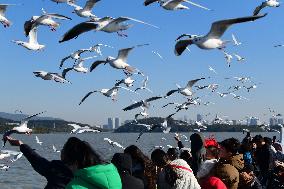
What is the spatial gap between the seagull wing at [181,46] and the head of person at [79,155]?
25.9 feet

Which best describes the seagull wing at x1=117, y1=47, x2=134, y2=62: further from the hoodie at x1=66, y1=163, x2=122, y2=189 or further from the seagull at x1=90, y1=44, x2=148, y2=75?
the hoodie at x1=66, y1=163, x2=122, y2=189

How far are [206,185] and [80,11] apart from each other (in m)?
13.7

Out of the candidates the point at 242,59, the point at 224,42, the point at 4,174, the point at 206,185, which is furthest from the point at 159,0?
the point at 4,174

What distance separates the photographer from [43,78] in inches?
790

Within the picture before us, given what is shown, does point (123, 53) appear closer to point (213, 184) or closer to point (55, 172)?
point (213, 184)

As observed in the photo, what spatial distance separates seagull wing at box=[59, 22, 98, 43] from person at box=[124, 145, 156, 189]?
6078 millimetres

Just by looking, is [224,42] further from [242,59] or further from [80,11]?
[242,59]

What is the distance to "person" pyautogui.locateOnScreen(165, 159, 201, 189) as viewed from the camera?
5.65m

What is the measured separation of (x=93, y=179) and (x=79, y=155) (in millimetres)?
407

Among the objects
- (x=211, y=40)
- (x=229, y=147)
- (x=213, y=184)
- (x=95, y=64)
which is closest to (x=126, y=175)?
(x=213, y=184)

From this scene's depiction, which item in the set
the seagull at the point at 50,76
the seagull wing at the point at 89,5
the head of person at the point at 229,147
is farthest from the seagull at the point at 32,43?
the head of person at the point at 229,147

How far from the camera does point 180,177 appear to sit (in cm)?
568

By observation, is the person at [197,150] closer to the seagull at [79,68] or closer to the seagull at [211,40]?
the seagull at [211,40]

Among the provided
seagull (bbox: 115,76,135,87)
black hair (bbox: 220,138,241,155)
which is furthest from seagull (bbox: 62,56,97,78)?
black hair (bbox: 220,138,241,155)
